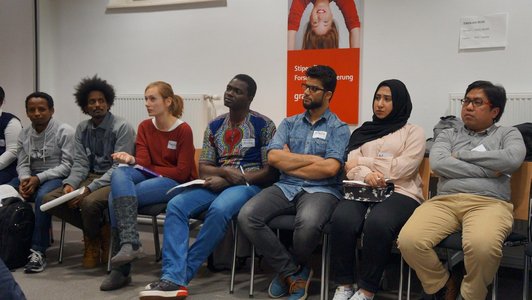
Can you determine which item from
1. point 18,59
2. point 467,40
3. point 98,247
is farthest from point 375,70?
point 18,59

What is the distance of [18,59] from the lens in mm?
5348

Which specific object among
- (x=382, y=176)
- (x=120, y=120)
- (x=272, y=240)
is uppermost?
(x=120, y=120)

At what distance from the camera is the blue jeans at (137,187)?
3.24m

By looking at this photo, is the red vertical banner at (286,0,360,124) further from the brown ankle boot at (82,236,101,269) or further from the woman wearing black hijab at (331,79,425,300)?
the brown ankle boot at (82,236,101,269)

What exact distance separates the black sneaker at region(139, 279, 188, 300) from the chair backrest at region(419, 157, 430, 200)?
5.17 ft

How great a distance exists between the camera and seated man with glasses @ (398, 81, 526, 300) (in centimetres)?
245

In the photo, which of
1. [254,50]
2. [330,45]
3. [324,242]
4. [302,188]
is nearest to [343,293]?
[324,242]

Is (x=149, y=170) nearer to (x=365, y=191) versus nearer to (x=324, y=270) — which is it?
(x=324, y=270)

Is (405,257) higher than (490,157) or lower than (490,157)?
lower

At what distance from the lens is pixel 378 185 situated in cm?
285

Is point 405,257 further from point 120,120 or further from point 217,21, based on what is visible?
point 217,21

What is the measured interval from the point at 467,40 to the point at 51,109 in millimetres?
3235

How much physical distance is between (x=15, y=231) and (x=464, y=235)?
2905mm

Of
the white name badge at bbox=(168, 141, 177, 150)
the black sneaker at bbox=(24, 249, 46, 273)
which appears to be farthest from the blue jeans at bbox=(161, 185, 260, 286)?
the black sneaker at bbox=(24, 249, 46, 273)
